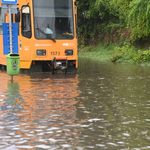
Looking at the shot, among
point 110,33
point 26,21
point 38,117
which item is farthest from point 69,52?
point 110,33

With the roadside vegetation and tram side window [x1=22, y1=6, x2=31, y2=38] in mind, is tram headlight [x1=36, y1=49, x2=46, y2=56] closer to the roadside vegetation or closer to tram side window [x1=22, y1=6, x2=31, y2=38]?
tram side window [x1=22, y1=6, x2=31, y2=38]

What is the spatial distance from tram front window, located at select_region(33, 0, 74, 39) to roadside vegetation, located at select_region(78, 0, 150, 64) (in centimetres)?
1075

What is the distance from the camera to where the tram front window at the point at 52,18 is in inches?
723

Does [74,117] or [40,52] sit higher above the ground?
[40,52]

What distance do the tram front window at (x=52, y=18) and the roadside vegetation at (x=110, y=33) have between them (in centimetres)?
1075

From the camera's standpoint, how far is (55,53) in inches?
741

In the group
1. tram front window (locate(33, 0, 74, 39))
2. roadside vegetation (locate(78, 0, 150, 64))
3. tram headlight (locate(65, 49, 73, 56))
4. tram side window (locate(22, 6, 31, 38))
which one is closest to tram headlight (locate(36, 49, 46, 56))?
tram front window (locate(33, 0, 74, 39))

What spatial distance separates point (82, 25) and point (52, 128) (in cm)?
4361

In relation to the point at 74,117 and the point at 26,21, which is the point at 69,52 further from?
the point at 74,117

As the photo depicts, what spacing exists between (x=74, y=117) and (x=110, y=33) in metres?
37.2

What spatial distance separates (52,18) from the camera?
18516 millimetres

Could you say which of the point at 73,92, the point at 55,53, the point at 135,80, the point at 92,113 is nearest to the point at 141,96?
the point at 73,92

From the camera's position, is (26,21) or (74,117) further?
(26,21)

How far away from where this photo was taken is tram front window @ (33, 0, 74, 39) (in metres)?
18.4
